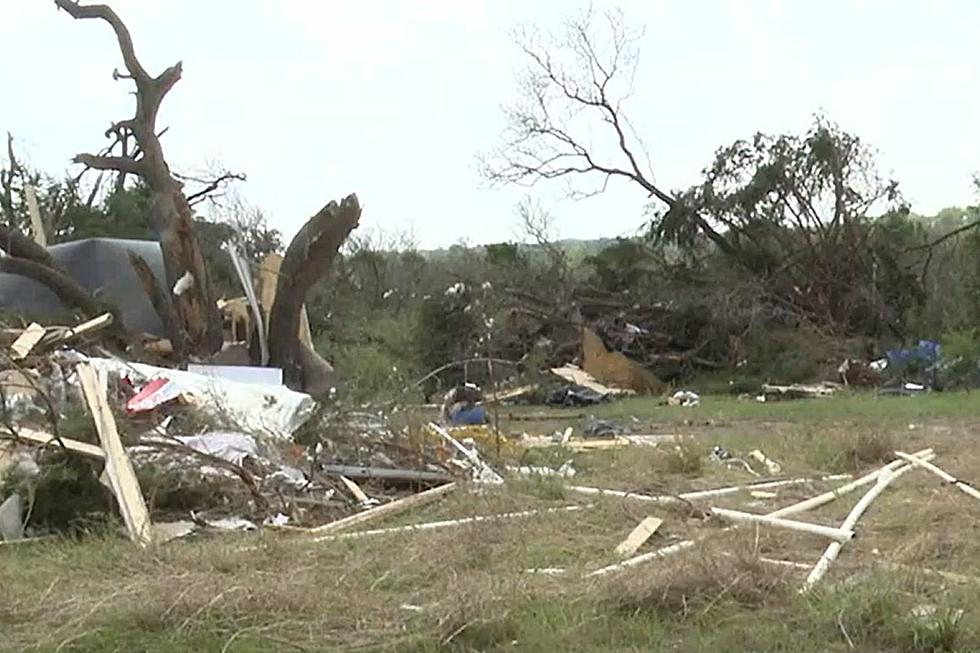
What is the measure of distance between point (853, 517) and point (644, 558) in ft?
4.98

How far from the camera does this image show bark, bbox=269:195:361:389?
10.5 metres

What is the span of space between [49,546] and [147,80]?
7058 mm

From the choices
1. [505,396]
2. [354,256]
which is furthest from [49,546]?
[354,256]

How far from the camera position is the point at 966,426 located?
11.4 m

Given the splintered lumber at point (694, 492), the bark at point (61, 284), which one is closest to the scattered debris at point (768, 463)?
the splintered lumber at point (694, 492)

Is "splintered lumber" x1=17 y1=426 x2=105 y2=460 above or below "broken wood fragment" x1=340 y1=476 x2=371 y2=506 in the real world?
above

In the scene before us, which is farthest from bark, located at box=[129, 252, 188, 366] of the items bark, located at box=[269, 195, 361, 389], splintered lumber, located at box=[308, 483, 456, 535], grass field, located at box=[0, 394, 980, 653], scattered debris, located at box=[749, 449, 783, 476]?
scattered debris, located at box=[749, 449, 783, 476]

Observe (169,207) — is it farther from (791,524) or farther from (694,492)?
(791,524)

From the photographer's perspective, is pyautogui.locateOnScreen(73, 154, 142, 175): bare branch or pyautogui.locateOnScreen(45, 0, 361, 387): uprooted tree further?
pyautogui.locateOnScreen(73, 154, 142, 175): bare branch

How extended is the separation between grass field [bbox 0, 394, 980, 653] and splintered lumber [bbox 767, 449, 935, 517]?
0.09 metres

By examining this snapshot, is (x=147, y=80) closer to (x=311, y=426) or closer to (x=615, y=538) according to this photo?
(x=311, y=426)

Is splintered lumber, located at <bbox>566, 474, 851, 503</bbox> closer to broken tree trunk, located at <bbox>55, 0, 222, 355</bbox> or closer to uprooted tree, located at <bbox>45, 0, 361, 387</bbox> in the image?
uprooted tree, located at <bbox>45, 0, 361, 387</bbox>

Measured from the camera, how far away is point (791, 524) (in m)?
5.99

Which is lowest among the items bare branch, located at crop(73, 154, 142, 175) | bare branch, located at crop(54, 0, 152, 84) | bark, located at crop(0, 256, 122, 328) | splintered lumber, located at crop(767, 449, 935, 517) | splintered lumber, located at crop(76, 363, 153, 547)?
splintered lumber, located at crop(767, 449, 935, 517)
